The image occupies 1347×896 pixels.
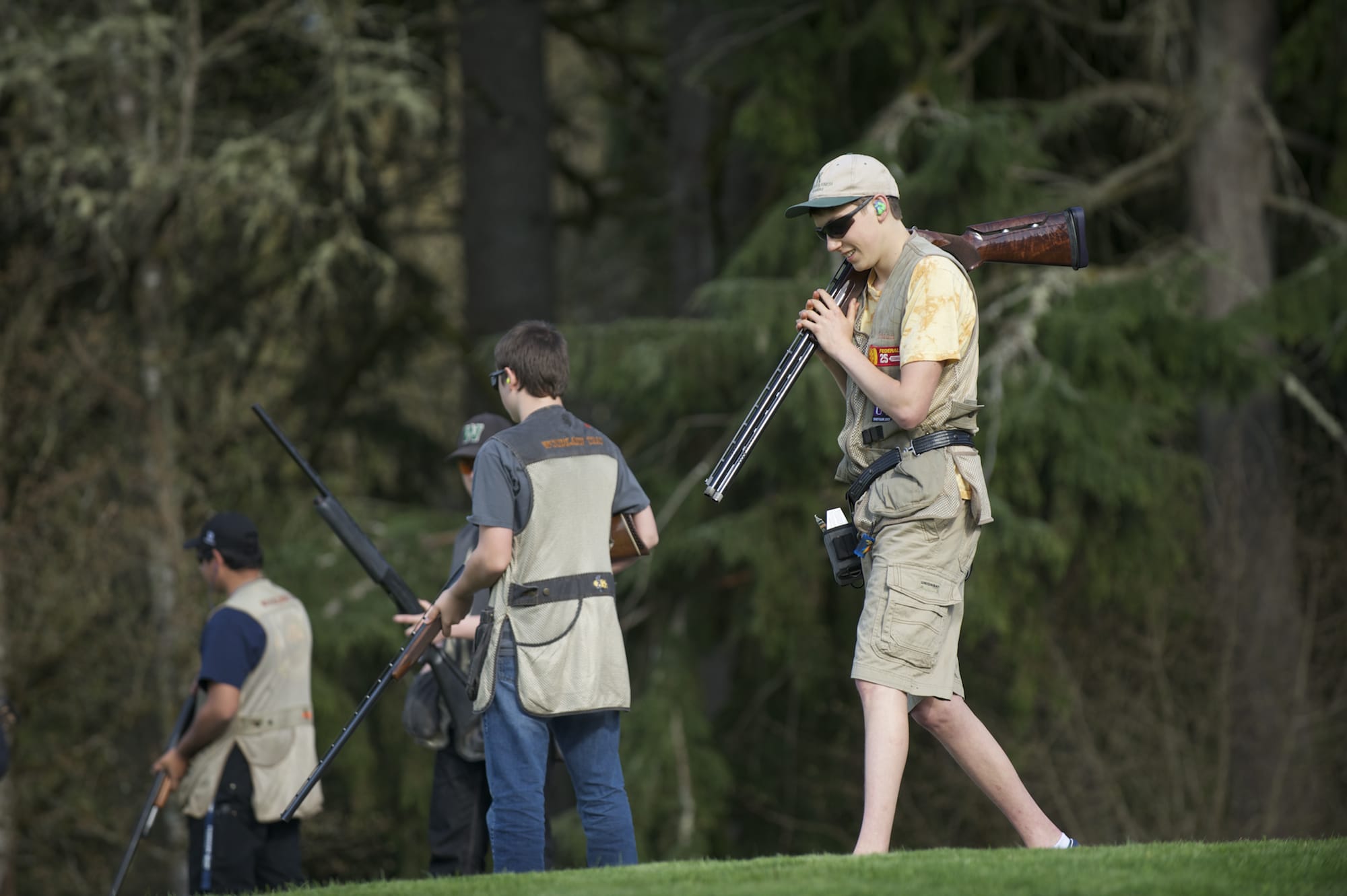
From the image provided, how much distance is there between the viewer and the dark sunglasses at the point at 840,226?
467cm

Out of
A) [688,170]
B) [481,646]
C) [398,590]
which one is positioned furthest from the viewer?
[688,170]

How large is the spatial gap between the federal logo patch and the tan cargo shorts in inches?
16.3

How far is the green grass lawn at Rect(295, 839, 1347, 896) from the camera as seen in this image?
4.12 metres

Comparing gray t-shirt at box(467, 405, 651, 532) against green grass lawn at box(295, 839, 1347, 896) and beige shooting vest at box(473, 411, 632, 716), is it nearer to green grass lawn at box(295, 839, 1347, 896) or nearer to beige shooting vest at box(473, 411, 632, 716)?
beige shooting vest at box(473, 411, 632, 716)

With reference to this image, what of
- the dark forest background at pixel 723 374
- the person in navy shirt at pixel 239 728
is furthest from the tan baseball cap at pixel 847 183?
the dark forest background at pixel 723 374

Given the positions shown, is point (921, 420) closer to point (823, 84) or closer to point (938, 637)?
point (938, 637)

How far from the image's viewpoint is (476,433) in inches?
243

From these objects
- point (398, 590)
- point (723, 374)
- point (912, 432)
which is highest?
point (723, 374)

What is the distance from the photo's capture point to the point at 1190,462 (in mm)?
11031

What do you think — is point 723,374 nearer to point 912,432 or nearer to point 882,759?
point 912,432

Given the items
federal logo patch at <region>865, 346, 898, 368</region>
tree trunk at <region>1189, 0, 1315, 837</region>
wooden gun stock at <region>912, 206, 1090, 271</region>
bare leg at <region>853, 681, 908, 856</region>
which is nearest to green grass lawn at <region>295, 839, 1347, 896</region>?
bare leg at <region>853, 681, 908, 856</region>

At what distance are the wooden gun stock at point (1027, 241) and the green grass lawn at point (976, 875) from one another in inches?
65.2

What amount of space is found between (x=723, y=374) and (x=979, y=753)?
272 inches

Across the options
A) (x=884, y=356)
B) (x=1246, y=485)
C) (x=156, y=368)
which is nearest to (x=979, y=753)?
(x=884, y=356)
